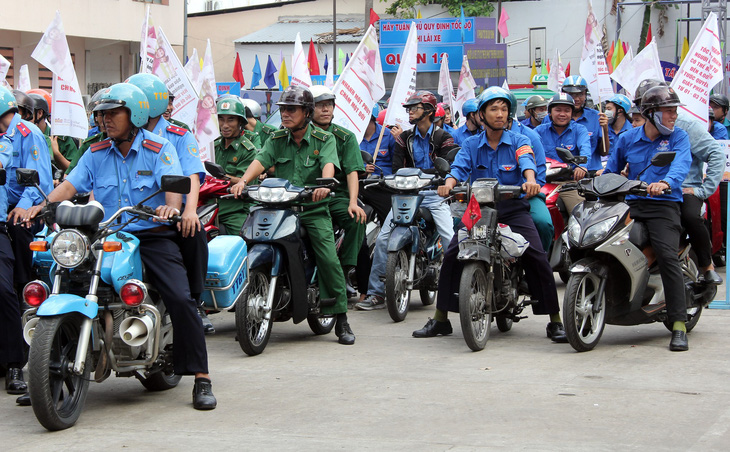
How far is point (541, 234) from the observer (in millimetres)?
8414

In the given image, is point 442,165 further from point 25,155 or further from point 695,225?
point 25,155

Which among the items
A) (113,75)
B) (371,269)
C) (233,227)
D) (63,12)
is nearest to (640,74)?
(371,269)

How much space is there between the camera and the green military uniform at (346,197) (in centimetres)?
868

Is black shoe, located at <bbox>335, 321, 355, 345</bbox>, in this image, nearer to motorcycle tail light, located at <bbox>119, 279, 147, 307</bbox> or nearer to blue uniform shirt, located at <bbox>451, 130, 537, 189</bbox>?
blue uniform shirt, located at <bbox>451, 130, 537, 189</bbox>

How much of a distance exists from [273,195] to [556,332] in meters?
2.48

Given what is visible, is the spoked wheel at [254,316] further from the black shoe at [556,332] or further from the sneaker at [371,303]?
the sneaker at [371,303]

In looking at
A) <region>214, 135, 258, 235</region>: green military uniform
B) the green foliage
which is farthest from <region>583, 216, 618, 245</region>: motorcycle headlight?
the green foliage

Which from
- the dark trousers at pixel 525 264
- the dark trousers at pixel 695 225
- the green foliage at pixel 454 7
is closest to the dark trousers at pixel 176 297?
the dark trousers at pixel 525 264

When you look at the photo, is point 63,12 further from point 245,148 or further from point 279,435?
point 279,435

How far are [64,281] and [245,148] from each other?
4244mm

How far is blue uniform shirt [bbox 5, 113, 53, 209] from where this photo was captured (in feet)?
22.8

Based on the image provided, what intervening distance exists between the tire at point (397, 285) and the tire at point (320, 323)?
0.61 meters

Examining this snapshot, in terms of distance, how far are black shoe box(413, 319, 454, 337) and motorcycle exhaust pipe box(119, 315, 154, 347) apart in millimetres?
3161

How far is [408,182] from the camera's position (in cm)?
941
